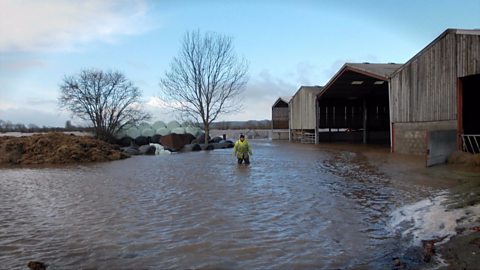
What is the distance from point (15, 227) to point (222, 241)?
418 centimetres

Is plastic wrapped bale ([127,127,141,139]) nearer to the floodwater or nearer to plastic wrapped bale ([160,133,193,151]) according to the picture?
plastic wrapped bale ([160,133,193,151])

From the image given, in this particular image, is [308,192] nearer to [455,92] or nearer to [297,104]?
[455,92]

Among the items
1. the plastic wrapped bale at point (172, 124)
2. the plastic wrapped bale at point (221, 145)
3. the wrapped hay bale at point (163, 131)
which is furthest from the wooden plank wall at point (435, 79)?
the plastic wrapped bale at point (172, 124)

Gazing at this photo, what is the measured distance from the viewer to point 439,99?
19016 millimetres

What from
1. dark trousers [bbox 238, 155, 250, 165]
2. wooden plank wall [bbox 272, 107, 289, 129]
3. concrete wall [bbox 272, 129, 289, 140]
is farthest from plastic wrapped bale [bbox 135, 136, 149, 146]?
dark trousers [bbox 238, 155, 250, 165]

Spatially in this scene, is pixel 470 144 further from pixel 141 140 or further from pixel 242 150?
pixel 141 140

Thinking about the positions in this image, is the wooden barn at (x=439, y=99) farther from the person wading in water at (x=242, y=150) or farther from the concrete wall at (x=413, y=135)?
the person wading in water at (x=242, y=150)

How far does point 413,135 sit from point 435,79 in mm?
3431

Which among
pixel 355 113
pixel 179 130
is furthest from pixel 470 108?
pixel 179 130

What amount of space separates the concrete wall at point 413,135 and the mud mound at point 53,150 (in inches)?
633

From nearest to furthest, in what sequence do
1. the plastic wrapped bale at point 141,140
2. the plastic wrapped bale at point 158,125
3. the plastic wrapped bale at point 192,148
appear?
the plastic wrapped bale at point 192,148, the plastic wrapped bale at point 141,140, the plastic wrapped bale at point 158,125

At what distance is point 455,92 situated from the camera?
17.8m

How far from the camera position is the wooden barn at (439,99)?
16875mm

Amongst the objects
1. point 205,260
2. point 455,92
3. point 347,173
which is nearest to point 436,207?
point 205,260
